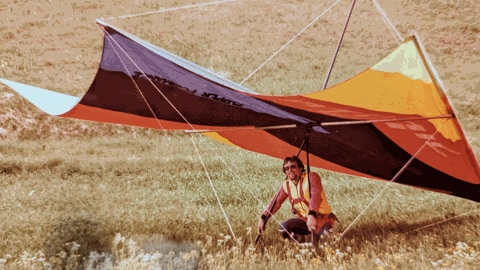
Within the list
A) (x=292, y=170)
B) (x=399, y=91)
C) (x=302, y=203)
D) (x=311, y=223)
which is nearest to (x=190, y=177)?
(x=302, y=203)

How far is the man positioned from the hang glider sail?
539mm

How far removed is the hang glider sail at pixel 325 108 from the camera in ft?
21.4

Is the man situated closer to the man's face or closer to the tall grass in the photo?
the man's face

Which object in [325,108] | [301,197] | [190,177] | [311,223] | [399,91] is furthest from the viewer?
[190,177]

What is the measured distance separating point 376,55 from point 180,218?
20460 millimetres

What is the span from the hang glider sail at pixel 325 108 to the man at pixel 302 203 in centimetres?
54

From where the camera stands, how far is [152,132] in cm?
1853

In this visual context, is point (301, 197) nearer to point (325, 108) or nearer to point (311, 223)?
point (311, 223)

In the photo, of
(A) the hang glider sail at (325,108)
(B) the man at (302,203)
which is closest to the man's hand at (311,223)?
(B) the man at (302,203)

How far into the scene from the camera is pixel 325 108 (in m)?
6.93

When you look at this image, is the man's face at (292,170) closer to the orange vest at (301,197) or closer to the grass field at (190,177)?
the orange vest at (301,197)

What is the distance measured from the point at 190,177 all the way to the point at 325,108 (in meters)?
6.20

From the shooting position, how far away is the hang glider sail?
653cm

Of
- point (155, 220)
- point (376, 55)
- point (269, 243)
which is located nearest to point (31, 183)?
point (155, 220)
